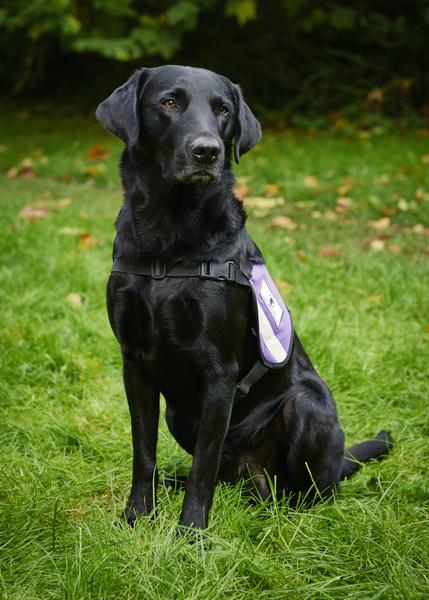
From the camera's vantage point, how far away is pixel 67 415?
9.97 ft

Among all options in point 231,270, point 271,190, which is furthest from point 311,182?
point 231,270

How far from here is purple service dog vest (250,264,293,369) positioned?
7.59ft

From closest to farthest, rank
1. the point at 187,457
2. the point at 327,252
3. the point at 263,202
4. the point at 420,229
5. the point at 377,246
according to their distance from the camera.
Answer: the point at 187,457 < the point at 327,252 < the point at 377,246 < the point at 420,229 < the point at 263,202

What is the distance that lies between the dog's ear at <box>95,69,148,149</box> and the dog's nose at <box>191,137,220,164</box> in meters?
0.25

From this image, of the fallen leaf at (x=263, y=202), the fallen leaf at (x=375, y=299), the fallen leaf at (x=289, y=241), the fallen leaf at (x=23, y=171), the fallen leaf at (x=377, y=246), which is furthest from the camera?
the fallen leaf at (x=23, y=171)

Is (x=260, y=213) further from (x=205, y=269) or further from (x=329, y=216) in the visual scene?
(x=205, y=269)

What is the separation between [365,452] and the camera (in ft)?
9.29

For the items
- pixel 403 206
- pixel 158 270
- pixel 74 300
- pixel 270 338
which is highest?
pixel 158 270

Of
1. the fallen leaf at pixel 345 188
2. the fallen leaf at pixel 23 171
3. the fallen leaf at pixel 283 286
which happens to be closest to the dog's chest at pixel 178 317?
the fallen leaf at pixel 283 286

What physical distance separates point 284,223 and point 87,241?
5.46 feet

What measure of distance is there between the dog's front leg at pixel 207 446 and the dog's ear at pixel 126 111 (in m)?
0.85

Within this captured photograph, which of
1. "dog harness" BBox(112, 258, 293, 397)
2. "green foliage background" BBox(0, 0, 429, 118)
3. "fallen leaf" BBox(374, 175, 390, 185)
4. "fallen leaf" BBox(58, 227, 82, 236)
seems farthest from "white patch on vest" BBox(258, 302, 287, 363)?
"green foliage background" BBox(0, 0, 429, 118)

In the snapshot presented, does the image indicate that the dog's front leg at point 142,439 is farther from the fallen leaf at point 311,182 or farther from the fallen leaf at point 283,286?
the fallen leaf at point 311,182

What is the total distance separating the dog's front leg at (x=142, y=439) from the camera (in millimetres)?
2352
